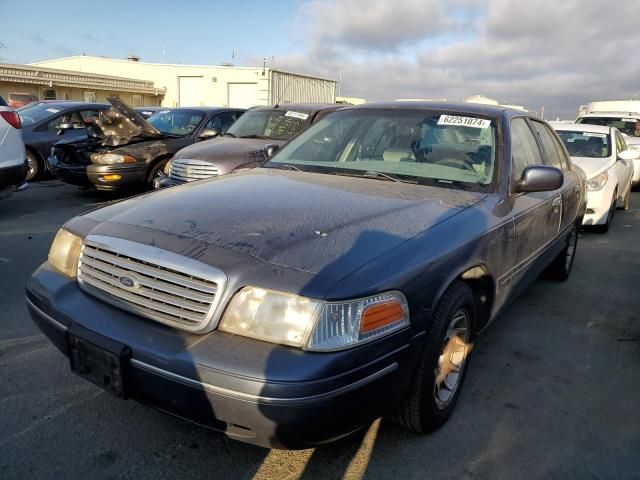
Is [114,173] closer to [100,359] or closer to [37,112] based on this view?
[37,112]

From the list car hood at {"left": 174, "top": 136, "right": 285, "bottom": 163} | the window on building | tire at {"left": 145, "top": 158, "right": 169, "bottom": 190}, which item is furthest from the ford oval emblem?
the window on building

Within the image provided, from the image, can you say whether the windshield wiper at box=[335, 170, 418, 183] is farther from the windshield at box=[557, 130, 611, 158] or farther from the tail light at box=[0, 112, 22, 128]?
the windshield at box=[557, 130, 611, 158]

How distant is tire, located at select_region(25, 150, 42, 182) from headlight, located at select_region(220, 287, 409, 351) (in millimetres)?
9007

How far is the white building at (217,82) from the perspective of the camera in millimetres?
22312

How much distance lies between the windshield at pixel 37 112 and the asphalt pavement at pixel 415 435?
6.85 meters

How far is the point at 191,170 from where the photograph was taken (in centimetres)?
658

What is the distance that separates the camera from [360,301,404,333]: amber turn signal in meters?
1.85

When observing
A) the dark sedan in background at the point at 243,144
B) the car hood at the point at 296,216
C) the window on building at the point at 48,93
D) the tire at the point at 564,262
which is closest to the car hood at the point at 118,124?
the dark sedan in background at the point at 243,144

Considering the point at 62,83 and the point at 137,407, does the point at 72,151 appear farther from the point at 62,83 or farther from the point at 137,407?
the point at 62,83

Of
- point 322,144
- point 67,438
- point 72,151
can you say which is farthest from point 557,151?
point 72,151

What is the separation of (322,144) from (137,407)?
2.14 meters

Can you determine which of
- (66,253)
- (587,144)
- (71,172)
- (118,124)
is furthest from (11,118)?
(587,144)

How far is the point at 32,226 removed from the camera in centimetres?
606

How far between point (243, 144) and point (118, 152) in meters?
2.01
